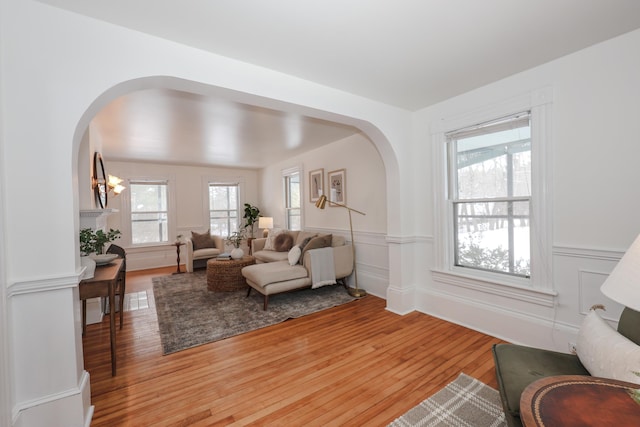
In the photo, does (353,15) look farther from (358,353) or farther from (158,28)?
(358,353)

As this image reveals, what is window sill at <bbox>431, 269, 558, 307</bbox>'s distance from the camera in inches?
94.5

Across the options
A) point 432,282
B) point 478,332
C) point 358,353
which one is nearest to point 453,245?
point 432,282

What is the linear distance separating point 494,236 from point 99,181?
5.00 metres

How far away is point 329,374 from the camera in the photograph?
2.18m

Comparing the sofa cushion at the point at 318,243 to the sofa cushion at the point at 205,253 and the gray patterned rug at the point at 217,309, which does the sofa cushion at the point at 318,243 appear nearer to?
the gray patterned rug at the point at 217,309

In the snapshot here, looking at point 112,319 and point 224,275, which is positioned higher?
point 112,319

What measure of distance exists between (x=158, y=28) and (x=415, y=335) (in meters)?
3.28

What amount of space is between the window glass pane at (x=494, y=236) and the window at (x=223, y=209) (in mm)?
5769

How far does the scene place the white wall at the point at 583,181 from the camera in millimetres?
1995

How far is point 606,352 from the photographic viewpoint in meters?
1.31

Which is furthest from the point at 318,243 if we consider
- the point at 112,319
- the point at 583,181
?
the point at 583,181

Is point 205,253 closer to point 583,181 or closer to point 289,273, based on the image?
point 289,273

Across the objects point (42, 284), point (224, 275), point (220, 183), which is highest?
point (220, 183)

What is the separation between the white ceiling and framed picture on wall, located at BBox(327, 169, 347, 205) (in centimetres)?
190
